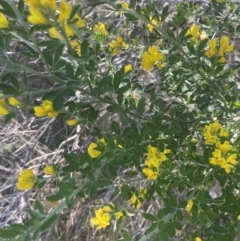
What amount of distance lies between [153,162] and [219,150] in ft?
0.51

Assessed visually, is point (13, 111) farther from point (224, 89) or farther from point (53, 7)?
point (224, 89)

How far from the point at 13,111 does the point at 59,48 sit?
0.19 metres

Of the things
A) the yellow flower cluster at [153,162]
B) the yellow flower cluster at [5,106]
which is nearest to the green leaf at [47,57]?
the yellow flower cluster at [5,106]

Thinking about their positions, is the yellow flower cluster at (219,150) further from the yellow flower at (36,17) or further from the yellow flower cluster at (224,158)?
the yellow flower at (36,17)

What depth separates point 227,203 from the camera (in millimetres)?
1134

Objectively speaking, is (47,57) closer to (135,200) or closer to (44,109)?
(44,109)

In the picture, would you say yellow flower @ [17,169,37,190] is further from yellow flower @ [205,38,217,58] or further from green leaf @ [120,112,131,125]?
yellow flower @ [205,38,217,58]

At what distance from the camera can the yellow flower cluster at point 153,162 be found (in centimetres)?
106

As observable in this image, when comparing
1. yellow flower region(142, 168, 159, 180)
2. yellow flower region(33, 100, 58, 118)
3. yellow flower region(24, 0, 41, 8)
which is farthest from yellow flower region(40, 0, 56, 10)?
yellow flower region(142, 168, 159, 180)

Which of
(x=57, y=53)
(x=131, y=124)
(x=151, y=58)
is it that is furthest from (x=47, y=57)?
(x=151, y=58)

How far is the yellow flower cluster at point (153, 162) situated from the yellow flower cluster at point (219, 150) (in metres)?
0.12

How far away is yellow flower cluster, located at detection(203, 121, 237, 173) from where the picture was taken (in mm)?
1032

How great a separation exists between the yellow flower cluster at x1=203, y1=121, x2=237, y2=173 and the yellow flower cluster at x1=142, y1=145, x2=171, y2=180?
117mm

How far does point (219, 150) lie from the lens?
1056mm
